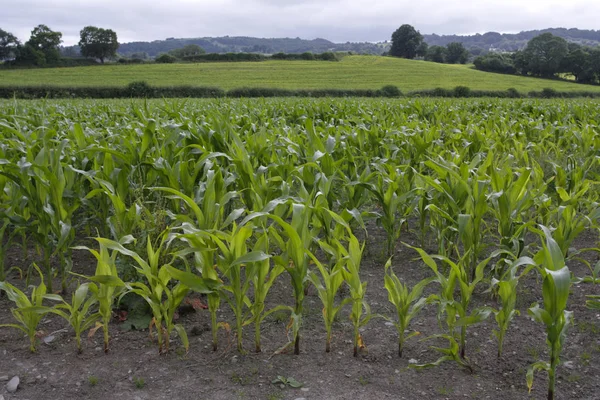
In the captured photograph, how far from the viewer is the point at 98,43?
71500mm

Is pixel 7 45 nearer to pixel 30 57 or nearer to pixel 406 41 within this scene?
pixel 30 57

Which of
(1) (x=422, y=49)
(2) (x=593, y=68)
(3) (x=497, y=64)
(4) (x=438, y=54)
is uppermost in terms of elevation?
(1) (x=422, y=49)

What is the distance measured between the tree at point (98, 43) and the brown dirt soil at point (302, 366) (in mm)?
76811

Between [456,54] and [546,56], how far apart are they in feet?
79.5

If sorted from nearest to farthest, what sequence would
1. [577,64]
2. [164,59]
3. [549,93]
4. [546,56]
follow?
[549,93] → [577,64] → [546,56] → [164,59]

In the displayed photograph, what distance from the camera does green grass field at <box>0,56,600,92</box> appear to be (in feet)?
149

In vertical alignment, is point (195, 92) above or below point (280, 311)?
above

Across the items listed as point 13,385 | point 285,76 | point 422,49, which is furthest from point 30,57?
point 13,385

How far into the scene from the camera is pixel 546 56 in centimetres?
6322

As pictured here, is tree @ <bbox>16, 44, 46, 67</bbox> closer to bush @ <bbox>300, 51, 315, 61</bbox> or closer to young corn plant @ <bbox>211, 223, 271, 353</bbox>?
bush @ <bbox>300, 51, 315, 61</bbox>

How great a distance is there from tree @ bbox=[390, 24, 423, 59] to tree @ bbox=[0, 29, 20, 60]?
65084 mm

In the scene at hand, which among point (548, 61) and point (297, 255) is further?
point (548, 61)

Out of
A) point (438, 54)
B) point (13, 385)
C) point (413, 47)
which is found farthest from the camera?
point (413, 47)

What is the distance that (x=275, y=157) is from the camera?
4.61 meters
